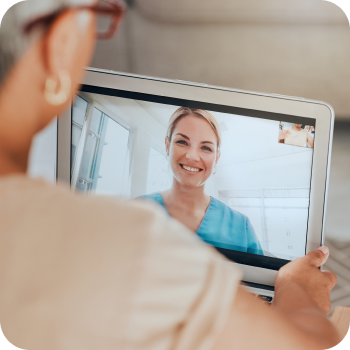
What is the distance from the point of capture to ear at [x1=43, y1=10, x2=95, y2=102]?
1.08 ft

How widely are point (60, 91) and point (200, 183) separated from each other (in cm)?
35

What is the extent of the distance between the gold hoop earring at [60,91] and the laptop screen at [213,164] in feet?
0.96

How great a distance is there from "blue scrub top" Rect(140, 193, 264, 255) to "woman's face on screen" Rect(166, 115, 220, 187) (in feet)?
0.20

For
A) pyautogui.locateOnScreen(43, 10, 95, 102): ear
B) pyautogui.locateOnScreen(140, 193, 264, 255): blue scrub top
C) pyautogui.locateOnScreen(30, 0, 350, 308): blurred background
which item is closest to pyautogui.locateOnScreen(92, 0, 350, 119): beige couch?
pyautogui.locateOnScreen(30, 0, 350, 308): blurred background

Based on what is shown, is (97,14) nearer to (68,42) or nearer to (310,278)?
(68,42)

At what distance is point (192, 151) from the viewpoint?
646 mm

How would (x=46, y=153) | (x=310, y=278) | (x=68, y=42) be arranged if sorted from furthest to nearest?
1. (x=46, y=153)
2. (x=310, y=278)
3. (x=68, y=42)

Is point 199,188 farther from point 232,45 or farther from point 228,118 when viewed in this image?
point 232,45

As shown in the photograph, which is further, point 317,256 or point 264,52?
point 264,52

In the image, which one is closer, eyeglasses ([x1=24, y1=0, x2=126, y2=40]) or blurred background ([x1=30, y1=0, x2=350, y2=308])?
eyeglasses ([x1=24, y1=0, x2=126, y2=40])

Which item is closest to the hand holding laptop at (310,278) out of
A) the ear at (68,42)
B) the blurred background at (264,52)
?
the blurred background at (264,52)

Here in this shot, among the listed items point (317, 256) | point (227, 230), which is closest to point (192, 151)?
point (227, 230)

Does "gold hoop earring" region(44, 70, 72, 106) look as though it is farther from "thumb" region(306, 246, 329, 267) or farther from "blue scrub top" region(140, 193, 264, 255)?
"thumb" region(306, 246, 329, 267)

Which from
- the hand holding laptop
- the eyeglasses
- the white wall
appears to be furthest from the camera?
the white wall
